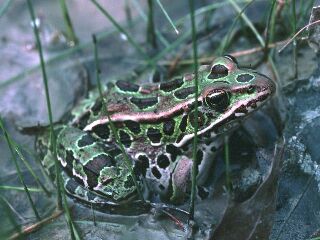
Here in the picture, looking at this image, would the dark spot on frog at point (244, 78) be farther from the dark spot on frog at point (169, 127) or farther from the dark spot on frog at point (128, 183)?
the dark spot on frog at point (128, 183)

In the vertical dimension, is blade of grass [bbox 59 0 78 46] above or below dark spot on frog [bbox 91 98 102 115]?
above

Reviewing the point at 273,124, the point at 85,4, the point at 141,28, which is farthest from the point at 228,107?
the point at 85,4

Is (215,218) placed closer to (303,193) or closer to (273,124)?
(303,193)

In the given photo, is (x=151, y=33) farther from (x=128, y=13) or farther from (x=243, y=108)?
(x=243, y=108)

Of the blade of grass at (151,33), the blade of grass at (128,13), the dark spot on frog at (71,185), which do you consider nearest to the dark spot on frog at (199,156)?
the dark spot on frog at (71,185)

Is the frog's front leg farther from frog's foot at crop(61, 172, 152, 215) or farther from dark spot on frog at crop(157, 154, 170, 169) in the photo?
dark spot on frog at crop(157, 154, 170, 169)

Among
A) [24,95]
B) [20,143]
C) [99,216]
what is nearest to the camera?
[99,216]

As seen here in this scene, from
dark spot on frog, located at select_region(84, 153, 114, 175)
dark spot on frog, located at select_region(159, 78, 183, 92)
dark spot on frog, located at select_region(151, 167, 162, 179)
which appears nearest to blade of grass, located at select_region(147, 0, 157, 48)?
dark spot on frog, located at select_region(159, 78, 183, 92)
